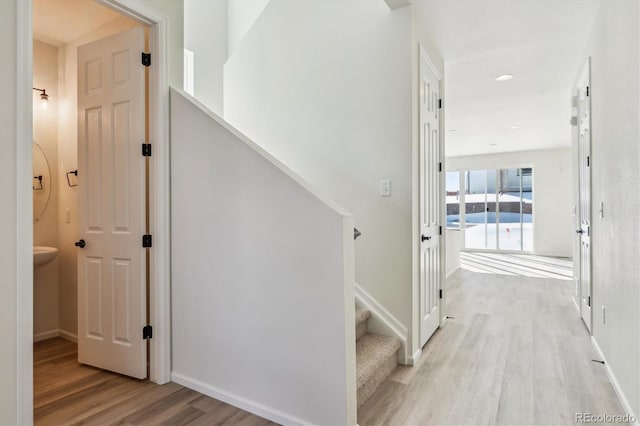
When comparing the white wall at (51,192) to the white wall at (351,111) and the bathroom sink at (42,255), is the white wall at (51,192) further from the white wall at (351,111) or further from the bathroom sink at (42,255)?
the white wall at (351,111)

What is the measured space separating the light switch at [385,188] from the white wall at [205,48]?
7.33ft

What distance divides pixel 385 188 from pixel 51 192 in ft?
9.94

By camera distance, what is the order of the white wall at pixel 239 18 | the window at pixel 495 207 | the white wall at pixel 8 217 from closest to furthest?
1. the white wall at pixel 8 217
2. the white wall at pixel 239 18
3. the window at pixel 495 207

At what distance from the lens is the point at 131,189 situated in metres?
2.47

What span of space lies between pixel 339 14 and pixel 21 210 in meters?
2.67

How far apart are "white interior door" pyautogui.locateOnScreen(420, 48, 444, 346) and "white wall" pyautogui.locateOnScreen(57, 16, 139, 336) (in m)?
3.02

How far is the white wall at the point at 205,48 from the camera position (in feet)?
13.6

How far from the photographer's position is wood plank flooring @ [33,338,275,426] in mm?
1992

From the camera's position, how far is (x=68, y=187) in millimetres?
3303

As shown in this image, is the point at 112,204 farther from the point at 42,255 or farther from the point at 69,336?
the point at 69,336

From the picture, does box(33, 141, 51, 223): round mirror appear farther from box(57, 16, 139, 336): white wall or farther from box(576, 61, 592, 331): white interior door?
box(576, 61, 592, 331): white interior door

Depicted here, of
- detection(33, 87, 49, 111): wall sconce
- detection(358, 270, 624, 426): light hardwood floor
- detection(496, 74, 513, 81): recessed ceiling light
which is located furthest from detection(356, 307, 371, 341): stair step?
detection(33, 87, 49, 111): wall sconce

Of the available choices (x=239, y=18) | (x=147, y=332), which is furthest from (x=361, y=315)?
(x=239, y=18)

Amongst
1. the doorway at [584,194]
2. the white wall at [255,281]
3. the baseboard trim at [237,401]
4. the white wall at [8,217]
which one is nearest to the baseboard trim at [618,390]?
the doorway at [584,194]
